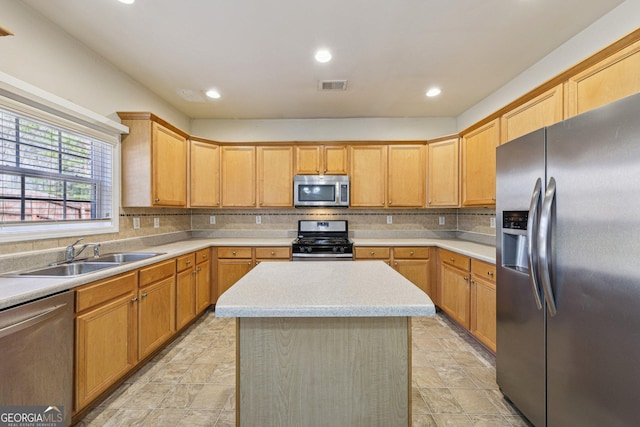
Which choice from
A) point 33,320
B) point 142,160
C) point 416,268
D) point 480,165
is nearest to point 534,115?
point 480,165

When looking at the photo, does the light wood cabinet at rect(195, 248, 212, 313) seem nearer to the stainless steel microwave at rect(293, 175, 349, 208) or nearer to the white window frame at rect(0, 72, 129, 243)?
the white window frame at rect(0, 72, 129, 243)

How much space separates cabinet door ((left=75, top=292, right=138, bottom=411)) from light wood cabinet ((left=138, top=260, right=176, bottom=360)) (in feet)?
0.31

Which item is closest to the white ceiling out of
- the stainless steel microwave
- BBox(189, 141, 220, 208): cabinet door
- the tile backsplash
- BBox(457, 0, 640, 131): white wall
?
BBox(457, 0, 640, 131): white wall

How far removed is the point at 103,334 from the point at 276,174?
2544 millimetres

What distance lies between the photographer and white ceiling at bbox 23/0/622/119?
6.11 feet

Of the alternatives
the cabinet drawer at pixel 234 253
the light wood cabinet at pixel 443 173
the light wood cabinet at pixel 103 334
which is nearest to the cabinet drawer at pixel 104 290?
the light wood cabinet at pixel 103 334

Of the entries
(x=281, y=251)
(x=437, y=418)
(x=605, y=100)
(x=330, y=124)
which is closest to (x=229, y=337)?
(x=281, y=251)

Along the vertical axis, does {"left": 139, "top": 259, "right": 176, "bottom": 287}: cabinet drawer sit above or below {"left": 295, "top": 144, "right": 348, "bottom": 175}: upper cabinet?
below

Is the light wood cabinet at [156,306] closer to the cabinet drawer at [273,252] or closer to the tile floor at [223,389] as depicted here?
the tile floor at [223,389]

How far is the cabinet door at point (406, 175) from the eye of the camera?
12.1ft

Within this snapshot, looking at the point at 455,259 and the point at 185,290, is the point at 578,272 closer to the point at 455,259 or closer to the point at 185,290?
the point at 455,259

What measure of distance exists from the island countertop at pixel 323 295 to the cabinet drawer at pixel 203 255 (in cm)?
181

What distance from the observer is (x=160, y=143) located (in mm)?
2871

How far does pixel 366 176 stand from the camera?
3.74 metres
